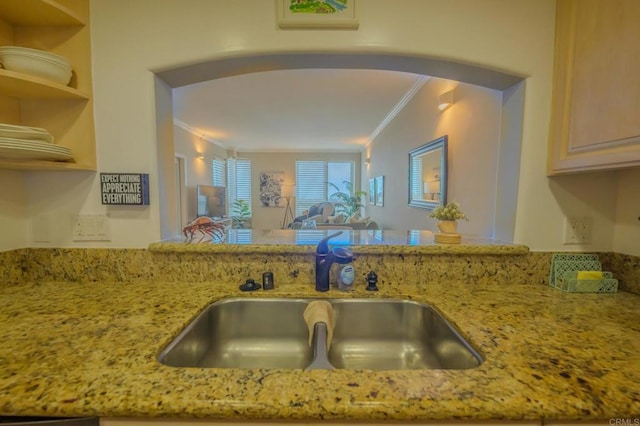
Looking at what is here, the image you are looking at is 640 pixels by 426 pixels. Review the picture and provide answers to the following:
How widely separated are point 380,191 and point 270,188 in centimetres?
360

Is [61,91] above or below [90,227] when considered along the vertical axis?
above

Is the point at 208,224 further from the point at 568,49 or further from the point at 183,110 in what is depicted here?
the point at 183,110

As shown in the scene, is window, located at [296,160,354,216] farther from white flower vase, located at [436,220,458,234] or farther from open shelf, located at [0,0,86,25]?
open shelf, located at [0,0,86,25]

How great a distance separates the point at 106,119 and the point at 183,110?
314cm

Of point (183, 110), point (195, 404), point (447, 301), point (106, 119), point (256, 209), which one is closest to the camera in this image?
point (195, 404)

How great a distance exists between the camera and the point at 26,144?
0.91 metres

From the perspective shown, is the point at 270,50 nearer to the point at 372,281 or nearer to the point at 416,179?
the point at 372,281

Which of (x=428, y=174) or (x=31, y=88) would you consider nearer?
(x=31, y=88)

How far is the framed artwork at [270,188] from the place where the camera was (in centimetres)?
748

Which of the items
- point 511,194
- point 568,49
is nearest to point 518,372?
point 511,194

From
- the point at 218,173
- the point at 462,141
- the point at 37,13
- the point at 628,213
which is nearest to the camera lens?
the point at 37,13

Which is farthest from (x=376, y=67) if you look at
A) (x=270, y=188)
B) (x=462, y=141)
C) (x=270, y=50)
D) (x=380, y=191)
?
(x=270, y=188)

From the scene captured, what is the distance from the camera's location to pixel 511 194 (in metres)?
1.21

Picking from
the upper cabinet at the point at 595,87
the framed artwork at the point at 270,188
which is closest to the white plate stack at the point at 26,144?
the upper cabinet at the point at 595,87
